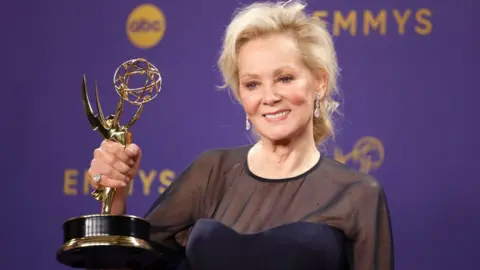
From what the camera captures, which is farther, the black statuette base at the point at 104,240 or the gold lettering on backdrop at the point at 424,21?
the gold lettering on backdrop at the point at 424,21

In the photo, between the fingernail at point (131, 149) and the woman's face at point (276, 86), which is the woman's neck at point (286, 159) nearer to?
the woman's face at point (276, 86)

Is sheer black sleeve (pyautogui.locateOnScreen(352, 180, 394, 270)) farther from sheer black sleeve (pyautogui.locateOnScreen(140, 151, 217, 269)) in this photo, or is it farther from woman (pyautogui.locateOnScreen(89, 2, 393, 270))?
sheer black sleeve (pyautogui.locateOnScreen(140, 151, 217, 269))

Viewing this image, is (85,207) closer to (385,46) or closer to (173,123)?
(173,123)

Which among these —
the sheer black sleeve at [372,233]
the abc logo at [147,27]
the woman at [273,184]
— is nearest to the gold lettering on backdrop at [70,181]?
the abc logo at [147,27]

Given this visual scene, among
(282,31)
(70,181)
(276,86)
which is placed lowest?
(70,181)

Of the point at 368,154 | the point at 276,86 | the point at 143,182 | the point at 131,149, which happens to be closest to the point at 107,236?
the point at 131,149

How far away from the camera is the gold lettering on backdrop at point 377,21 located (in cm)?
257

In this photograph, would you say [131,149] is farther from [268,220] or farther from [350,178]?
[350,178]

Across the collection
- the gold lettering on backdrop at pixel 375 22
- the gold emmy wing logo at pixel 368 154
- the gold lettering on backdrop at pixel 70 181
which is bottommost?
the gold lettering on backdrop at pixel 70 181

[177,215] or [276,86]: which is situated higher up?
[276,86]

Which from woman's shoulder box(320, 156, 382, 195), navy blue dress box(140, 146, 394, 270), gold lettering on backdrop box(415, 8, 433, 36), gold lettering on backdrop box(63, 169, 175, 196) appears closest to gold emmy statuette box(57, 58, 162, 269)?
navy blue dress box(140, 146, 394, 270)

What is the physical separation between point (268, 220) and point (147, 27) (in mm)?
926

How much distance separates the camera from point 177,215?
2031 mm

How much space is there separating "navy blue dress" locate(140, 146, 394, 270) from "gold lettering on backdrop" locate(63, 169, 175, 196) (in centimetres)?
55
